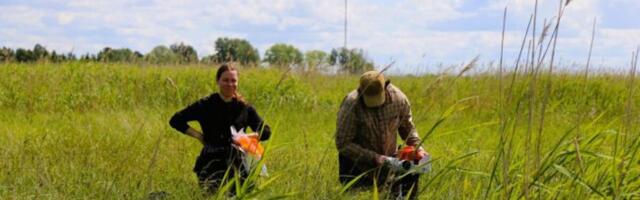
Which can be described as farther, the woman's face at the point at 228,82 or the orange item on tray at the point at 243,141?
the woman's face at the point at 228,82

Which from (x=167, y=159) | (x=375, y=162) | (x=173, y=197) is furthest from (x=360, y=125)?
(x=167, y=159)

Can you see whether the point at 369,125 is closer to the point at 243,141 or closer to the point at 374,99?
the point at 374,99

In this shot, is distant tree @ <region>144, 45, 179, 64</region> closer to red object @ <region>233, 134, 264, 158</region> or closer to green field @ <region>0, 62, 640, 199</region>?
green field @ <region>0, 62, 640, 199</region>

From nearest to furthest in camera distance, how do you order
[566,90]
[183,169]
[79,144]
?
[183,169] < [79,144] < [566,90]

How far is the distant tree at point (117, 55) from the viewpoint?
1376cm

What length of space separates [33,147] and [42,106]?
193 inches

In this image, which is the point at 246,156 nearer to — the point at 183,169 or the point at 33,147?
the point at 183,169

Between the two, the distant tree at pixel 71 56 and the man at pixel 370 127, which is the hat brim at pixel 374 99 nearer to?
the man at pixel 370 127

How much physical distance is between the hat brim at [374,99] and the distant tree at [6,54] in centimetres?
925

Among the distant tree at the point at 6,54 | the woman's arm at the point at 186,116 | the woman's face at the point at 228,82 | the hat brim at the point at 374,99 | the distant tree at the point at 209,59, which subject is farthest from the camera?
the distant tree at the point at 209,59

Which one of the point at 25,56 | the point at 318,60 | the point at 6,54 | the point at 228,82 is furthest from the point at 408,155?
the point at 25,56

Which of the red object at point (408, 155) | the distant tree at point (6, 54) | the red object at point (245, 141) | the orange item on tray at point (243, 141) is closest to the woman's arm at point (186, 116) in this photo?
the orange item on tray at point (243, 141)

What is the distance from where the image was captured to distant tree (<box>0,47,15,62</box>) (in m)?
12.7

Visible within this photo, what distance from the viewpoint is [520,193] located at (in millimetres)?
3197
